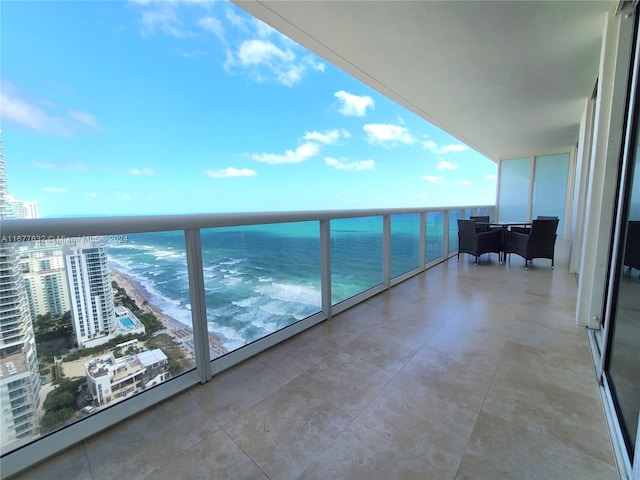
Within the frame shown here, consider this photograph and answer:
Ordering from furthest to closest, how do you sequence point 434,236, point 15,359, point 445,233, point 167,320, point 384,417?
point 445,233
point 434,236
point 167,320
point 384,417
point 15,359

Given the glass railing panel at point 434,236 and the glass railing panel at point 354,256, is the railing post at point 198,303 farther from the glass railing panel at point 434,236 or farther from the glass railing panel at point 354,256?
the glass railing panel at point 434,236

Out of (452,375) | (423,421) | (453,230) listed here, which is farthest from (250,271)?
(453,230)

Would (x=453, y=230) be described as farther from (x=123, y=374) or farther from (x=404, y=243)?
(x=123, y=374)

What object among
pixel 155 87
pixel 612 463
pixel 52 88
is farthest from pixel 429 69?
pixel 155 87

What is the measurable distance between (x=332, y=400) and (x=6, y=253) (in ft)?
5.85

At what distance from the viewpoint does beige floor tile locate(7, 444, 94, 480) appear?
44.7 inches

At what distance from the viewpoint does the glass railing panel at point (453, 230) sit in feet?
19.2

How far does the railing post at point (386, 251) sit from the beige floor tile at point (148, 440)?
2.75 m

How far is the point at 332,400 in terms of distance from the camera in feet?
5.16

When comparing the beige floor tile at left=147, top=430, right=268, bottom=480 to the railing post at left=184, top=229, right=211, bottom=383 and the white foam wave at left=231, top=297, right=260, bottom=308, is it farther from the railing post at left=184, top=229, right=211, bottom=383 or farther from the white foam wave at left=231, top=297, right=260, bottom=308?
the white foam wave at left=231, top=297, right=260, bottom=308

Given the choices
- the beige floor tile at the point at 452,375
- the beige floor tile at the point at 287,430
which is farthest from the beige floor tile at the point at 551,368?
the beige floor tile at the point at 287,430

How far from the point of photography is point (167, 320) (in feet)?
5.36

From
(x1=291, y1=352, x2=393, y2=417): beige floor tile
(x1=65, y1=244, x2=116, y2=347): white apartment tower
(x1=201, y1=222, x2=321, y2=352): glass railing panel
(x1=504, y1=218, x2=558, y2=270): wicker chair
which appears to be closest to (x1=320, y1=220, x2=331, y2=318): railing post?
(x1=201, y1=222, x2=321, y2=352): glass railing panel

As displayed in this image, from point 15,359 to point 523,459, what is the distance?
234 centimetres
